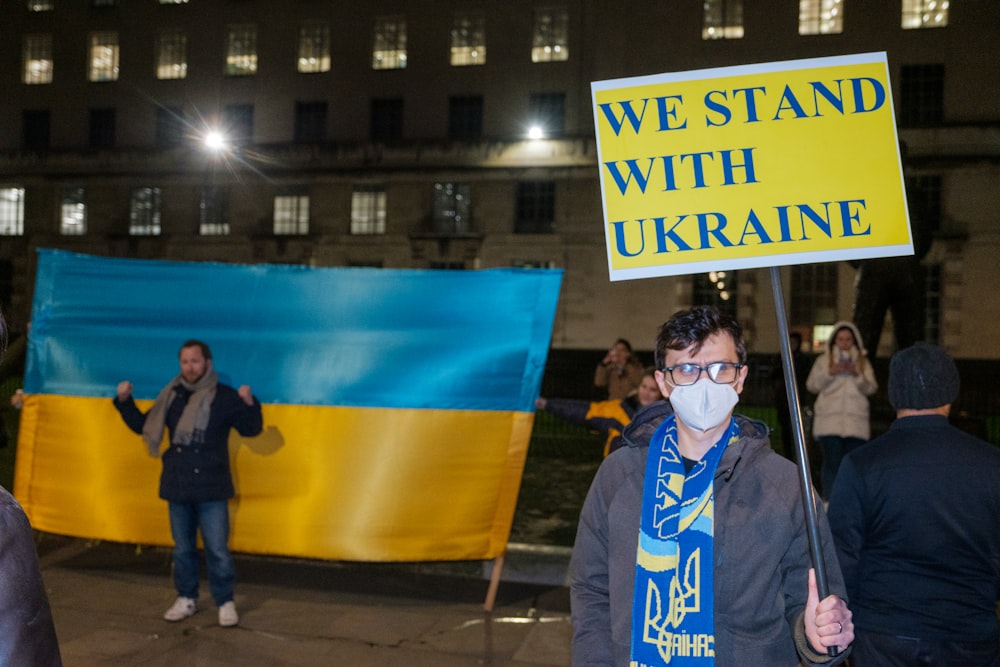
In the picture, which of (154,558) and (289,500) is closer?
(289,500)

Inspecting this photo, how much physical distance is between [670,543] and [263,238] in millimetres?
35114

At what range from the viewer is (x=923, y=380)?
122 inches

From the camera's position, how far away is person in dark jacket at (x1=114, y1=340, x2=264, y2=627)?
577cm

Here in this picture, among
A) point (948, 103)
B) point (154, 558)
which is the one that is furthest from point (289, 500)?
point (948, 103)

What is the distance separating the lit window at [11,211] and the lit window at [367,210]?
15.4 meters

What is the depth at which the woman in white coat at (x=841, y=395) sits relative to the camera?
8.35 m

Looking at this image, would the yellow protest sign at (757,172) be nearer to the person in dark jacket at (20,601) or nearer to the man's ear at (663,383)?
the man's ear at (663,383)

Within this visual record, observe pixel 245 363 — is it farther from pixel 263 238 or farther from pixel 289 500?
pixel 263 238

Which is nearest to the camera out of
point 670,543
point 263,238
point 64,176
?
point 670,543

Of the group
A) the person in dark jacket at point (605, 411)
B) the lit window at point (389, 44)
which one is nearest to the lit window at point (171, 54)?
the lit window at point (389, 44)

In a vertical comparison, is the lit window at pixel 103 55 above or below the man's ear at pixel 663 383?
above

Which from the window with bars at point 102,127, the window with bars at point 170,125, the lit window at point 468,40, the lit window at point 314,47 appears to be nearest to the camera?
the lit window at point 468,40

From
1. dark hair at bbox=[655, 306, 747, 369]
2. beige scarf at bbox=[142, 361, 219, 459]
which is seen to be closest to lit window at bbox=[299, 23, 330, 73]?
beige scarf at bbox=[142, 361, 219, 459]

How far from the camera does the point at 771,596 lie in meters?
2.33
